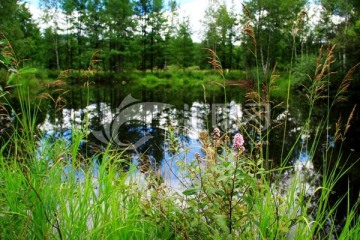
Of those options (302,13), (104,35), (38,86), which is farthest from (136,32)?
(302,13)

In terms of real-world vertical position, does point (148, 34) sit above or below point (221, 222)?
above

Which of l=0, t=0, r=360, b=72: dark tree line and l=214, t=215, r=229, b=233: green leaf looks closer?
l=214, t=215, r=229, b=233: green leaf

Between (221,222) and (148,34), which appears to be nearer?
(221,222)

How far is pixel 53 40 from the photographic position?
132 ft

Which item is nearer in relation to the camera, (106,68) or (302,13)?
(302,13)

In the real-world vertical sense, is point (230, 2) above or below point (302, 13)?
above

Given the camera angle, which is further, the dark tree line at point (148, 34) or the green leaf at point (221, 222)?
the dark tree line at point (148, 34)

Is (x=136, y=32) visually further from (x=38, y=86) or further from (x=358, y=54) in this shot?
(x=358, y=54)

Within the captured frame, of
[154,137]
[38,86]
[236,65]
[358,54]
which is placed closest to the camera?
[154,137]

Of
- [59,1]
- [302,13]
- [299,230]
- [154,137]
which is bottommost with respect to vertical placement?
[154,137]

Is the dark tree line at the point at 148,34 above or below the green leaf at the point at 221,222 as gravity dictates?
above

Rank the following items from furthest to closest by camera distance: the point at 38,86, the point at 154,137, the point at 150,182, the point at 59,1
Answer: the point at 59,1 → the point at 38,86 → the point at 154,137 → the point at 150,182

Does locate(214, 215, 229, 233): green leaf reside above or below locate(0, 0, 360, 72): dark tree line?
below

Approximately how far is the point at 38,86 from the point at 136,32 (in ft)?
79.0
